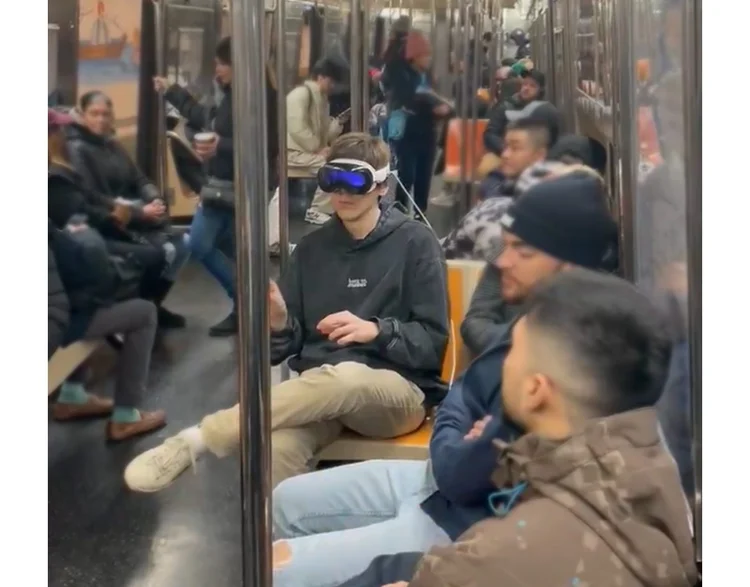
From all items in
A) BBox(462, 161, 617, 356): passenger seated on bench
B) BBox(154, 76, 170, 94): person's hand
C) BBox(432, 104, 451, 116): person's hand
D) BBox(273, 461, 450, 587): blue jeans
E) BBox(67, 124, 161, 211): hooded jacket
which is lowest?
BBox(273, 461, 450, 587): blue jeans

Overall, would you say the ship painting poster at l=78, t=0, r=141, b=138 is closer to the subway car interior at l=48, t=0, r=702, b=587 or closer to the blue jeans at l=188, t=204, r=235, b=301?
the subway car interior at l=48, t=0, r=702, b=587

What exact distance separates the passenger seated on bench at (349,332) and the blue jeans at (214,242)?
0.04 meters

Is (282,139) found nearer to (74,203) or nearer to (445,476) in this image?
(74,203)

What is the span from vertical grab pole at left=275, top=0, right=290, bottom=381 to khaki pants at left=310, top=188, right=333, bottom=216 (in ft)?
0.08

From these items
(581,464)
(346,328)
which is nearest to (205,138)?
(346,328)

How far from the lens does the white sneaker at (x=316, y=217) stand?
0.90 meters

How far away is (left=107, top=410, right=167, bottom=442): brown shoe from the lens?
2.98 ft

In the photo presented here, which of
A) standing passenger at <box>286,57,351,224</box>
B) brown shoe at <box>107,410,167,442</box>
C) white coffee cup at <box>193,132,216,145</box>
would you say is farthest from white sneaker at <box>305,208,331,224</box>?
brown shoe at <box>107,410,167,442</box>

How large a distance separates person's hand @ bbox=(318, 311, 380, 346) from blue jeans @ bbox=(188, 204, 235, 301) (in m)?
0.09

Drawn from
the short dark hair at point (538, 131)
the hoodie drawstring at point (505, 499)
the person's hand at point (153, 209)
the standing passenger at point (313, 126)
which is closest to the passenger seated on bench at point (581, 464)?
the hoodie drawstring at point (505, 499)

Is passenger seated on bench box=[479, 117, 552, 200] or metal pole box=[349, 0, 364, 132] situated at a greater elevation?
metal pole box=[349, 0, 364, 132]

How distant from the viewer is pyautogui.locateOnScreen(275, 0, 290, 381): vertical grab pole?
88cm
